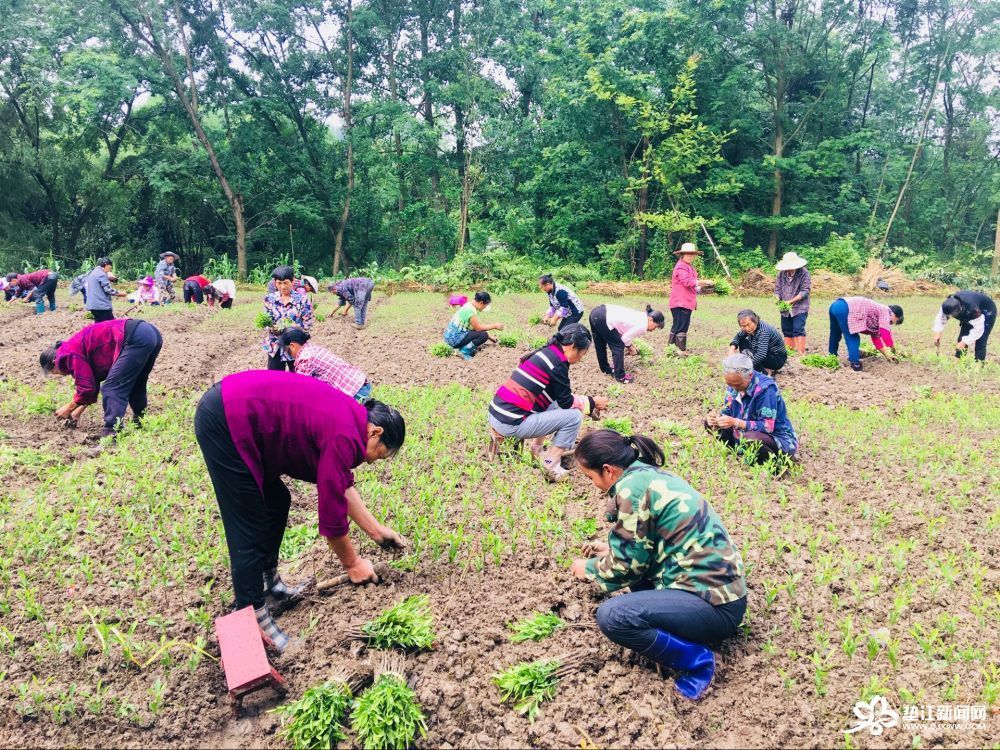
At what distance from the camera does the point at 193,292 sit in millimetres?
15320

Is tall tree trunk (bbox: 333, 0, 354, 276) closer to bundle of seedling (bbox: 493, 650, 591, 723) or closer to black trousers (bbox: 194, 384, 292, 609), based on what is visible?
black trousers (bbox: 194, 384, 292, 609)

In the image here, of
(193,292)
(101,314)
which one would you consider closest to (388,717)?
(101,314)

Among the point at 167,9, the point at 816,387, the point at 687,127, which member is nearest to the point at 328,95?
the point at 167,9

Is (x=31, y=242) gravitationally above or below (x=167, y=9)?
below

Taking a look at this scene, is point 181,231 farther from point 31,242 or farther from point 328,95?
point 328,95

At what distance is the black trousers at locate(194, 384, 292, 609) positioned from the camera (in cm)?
302

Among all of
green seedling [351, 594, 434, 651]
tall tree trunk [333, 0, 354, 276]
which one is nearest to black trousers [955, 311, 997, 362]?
green seedling [351, 594, 434, 651]

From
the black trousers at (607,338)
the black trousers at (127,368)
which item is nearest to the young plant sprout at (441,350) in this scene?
the black trousers at (607,338)

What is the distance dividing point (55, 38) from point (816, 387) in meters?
26.8

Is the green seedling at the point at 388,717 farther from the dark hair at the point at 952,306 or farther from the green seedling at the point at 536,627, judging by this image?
the dark hair at the point at 952,306

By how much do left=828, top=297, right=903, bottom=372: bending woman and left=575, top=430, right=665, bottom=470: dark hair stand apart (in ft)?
21.3

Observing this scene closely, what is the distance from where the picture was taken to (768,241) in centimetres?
2567

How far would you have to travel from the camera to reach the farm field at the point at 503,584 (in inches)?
114

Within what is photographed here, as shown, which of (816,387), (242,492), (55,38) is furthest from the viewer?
(55,38)
